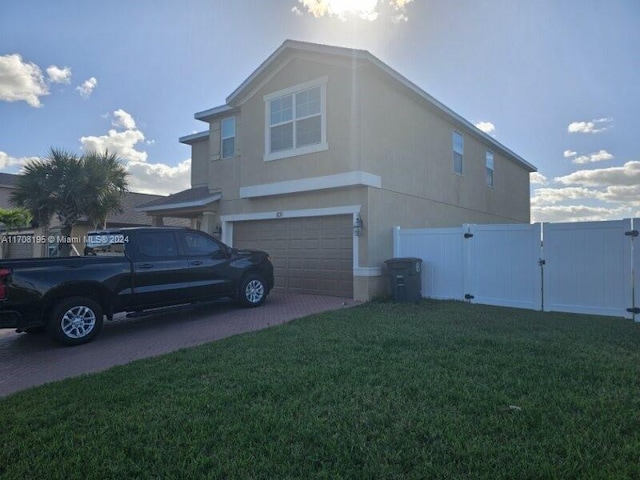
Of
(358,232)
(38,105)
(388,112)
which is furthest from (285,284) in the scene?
(38,105)

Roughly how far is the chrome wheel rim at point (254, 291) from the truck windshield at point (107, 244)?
298cm

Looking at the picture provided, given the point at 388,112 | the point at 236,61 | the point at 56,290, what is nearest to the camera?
the point at 56,290

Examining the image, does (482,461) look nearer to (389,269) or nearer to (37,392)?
(37,392)

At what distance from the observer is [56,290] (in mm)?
6641

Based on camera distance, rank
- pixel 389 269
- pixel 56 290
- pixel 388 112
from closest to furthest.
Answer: pixel 56 290
pixel 389 269
pixel 388 112

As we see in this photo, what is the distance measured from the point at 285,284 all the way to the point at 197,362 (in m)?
6.68

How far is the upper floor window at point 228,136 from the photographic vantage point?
1398 cm

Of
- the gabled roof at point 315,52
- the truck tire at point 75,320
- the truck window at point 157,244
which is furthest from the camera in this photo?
the gabled roof at point 315,52

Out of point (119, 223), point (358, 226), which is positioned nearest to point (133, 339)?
point (358, 226)

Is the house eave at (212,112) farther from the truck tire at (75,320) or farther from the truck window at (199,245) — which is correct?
the truck tire at (75,320)

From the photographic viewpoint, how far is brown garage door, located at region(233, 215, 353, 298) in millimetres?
10930

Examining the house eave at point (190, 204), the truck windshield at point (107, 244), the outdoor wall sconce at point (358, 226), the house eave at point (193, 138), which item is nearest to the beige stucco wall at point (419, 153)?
the outdoor wall sconce at point (358, 226)

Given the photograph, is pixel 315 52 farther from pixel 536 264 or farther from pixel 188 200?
pixel 536 264

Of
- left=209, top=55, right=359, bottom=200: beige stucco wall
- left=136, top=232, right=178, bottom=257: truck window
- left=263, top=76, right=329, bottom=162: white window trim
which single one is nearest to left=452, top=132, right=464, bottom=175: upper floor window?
left=209, top=55, right=359, bottom=200: beige stucco wall
